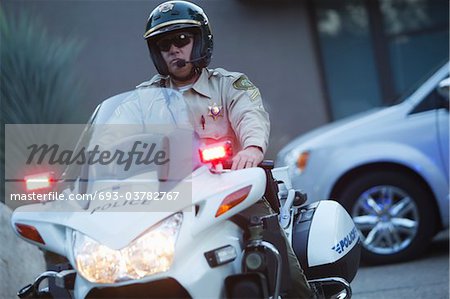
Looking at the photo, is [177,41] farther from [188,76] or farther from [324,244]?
[324,244]

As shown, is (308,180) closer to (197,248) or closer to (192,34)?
(192,34)

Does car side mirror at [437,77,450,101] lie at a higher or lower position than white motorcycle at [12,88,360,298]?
lower

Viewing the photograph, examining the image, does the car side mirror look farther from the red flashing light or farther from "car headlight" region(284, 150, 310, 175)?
the red flashing light

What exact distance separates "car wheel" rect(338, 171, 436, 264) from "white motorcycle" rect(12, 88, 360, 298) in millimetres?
3923

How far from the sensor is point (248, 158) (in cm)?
411

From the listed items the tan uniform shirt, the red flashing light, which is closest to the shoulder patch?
the tan uniform shirt

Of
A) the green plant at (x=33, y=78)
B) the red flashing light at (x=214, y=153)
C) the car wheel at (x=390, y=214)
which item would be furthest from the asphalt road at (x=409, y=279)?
the green plant at (x=33, y=78)

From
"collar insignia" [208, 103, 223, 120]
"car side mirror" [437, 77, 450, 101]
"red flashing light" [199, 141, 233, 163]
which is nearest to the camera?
"red flashing light" [199, 141, 233, 163]

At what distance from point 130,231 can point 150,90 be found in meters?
1.00

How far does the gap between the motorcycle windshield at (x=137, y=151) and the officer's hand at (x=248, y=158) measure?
20cm

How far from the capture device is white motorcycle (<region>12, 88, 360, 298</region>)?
3.55m

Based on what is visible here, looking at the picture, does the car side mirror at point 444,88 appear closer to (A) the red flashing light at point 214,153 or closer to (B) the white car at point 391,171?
(B) the white car at point 391,171

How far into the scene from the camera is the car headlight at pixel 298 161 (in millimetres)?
8375

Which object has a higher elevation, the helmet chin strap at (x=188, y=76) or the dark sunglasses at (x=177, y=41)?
the dark sunglasses at (x=177, y=41)
